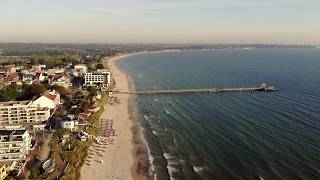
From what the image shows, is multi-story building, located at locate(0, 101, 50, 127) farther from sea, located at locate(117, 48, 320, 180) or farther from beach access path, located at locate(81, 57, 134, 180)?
sea, located at locate(117, 48, 320, 180)

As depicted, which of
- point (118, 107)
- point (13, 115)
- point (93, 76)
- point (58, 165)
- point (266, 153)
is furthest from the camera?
A: point (93, 76)

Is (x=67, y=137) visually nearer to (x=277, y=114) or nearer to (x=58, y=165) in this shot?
(x=58, y=165)

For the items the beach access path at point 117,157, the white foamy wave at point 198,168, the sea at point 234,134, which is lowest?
the beach access path at point 117,157

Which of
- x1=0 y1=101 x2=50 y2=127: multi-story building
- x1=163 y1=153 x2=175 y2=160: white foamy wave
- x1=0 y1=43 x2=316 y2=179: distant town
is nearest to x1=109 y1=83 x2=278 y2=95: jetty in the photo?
x1=0 y1=43 x2=316 y2=179: distant town

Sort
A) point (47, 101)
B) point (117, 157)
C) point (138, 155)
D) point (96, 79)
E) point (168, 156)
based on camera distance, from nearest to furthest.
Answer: point (168, 156)
point (117, 157)
point (138, 155)
point (47, 101)
point (96, 79)

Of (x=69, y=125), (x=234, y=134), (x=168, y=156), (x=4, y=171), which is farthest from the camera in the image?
(x=69, y=125)

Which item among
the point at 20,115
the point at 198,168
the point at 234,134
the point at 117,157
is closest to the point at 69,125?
the point at 20,115

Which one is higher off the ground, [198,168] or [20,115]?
[20,115]

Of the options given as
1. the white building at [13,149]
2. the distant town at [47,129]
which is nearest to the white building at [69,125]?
the distant town at [47,129]

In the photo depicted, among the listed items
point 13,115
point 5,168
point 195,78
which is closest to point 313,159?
point 5,168

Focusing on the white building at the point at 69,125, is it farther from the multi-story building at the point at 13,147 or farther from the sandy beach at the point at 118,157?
the multi-story building at the point at 13,147

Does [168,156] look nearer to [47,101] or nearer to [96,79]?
[47,101]
